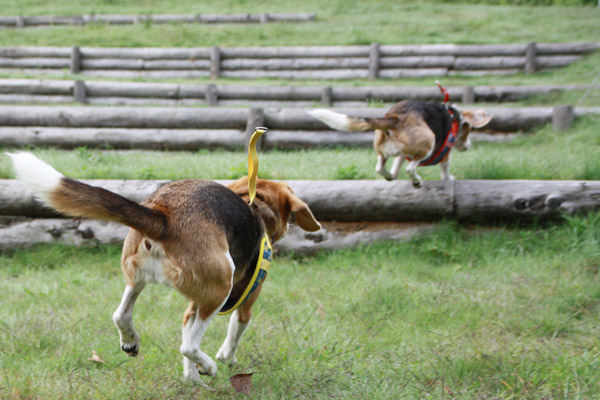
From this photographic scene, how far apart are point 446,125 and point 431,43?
459 inches

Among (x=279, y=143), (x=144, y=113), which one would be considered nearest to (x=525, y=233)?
(x=279, y=143)

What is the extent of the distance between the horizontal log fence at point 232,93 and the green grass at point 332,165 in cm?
443

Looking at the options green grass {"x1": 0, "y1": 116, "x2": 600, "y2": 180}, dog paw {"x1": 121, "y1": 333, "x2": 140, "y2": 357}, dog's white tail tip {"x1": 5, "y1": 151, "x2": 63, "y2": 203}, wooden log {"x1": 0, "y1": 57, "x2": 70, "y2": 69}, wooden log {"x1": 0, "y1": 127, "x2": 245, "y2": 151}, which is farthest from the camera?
wooden log {"x1": 0, "y1": 57, "x2": 70, "y2": 69}

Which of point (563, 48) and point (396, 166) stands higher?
point (563, 48)

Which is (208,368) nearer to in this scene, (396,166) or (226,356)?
(226,356)

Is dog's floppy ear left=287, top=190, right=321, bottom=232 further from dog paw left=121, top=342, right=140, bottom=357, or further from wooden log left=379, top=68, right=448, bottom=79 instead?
wooden log left=379, top=68, right=448, bottom=79

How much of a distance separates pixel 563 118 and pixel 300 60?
9.31 m

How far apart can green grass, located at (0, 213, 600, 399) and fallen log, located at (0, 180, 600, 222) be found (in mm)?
195

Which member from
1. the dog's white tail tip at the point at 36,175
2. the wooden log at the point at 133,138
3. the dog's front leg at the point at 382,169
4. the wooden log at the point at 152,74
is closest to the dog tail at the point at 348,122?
the dog's front leg at the point at 382,169

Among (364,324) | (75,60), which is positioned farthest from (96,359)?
(75,60)

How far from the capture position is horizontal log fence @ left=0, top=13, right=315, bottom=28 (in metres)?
21.0

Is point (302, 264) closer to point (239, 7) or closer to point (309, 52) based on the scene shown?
point (309, 52)

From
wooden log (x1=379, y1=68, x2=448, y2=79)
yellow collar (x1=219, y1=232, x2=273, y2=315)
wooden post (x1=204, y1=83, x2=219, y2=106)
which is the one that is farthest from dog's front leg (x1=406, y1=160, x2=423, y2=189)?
wooden log (x1=379, y1=68, x2=448, y2=79)

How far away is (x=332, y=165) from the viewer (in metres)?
7.23
